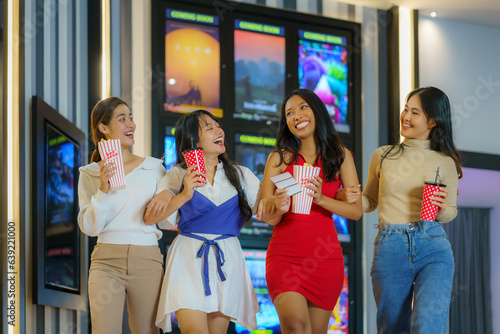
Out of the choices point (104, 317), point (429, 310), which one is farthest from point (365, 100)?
point (104, 317)

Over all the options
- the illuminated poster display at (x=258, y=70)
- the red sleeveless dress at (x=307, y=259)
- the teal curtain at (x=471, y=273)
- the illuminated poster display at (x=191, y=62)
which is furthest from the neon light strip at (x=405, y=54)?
the red sleeveless dress at (x=307, y=259)

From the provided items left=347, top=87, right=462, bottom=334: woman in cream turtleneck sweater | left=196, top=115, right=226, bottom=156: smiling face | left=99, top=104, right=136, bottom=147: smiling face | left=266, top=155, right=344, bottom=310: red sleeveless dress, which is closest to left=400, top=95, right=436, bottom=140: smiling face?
left=347, top=87, right=462, bottom=334: woman in cream turtleneck sweater

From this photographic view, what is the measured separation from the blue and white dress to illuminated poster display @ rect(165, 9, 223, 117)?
2.48 m

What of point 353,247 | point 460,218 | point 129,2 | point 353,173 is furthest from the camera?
point 460,218

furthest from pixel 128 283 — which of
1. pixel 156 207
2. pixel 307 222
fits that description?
pixel 307 222

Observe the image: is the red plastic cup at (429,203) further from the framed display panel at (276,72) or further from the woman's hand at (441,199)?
the framed display panel at (276,72)

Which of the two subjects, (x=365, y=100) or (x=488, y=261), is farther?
(x=488, y=261)

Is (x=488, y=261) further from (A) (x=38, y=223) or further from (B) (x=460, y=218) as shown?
(A) (x=38, y=223)

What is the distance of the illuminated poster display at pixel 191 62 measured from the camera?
219 inches

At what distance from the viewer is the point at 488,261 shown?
8516 millimetres

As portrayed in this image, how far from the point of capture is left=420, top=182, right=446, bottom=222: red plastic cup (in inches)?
123

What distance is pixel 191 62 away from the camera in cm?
564

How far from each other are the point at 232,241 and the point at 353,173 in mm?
720

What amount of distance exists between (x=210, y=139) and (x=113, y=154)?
1.64 feet
